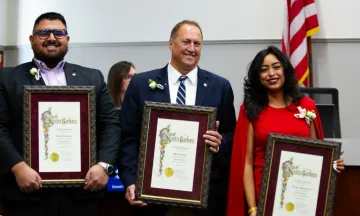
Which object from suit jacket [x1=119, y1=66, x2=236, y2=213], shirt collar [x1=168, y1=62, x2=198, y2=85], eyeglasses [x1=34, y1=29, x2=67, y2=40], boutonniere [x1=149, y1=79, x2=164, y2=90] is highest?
eyeglasses [x1=34, y1=29, x2=67, y2=40]

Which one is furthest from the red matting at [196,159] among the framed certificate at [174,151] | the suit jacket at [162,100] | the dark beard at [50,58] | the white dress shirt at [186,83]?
the dark beard at [50,58]

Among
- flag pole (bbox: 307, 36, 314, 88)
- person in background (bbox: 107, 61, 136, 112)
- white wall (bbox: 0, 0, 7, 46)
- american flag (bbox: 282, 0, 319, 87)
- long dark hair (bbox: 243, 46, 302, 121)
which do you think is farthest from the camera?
white wall (bbox: 0, 0, 7, 46)

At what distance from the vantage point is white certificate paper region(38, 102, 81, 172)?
220 centimetres

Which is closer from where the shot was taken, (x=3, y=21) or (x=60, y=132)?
(x=60, y=132)

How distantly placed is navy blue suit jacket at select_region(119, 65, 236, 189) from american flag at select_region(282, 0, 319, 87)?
2.81 m

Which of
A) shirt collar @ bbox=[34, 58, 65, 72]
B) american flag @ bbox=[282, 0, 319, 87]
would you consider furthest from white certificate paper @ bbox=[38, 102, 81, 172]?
american flag @ bbox=[282, 0, 319, 87]

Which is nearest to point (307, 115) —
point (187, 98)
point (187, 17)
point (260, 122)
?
point (260, 122)

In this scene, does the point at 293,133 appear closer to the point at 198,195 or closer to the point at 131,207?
the point at 198,195

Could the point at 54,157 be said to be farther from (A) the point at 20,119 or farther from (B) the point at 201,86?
(B) the point at 201,86

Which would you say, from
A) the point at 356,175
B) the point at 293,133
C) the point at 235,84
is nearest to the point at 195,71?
the point at 293,133

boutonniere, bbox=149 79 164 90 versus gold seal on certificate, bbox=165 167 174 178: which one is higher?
boutonniere, bbox=149 79 164 90

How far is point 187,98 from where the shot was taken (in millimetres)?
2461

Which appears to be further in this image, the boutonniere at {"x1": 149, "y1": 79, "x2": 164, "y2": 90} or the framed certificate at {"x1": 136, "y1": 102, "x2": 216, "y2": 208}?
the boutonniere at {"x1": 149, "y1": 79, "x2": 164, "y2": 90}

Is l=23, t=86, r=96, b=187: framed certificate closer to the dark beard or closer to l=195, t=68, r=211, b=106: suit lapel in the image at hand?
the dark beard
